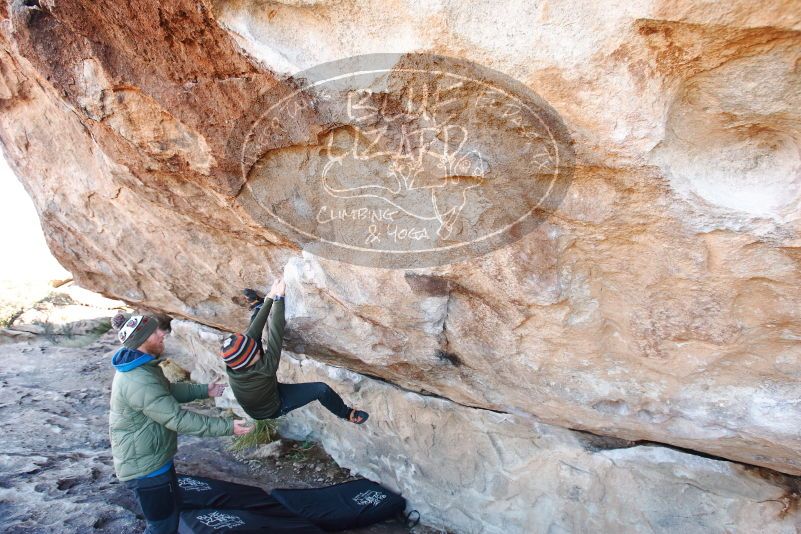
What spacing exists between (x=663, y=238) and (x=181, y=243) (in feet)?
9.70

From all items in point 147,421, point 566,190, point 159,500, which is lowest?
point 159,500

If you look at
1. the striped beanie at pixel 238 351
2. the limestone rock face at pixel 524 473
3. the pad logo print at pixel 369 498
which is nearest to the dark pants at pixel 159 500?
the striped beanie at pixel 238 351

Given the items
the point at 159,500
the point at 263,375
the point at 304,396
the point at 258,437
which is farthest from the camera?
the point at 258,437

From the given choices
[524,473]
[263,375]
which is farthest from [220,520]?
[524,473]

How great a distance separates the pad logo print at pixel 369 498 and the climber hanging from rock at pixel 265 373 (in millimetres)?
610

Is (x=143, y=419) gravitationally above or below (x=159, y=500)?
above

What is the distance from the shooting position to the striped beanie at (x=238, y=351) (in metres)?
2.94

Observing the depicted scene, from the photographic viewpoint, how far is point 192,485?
3518 millimetres

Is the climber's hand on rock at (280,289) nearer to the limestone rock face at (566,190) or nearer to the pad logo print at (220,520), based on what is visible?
the limestone rock face at (566,190)

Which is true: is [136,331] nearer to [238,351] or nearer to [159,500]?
[238,351]

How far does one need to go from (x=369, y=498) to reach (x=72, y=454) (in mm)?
2224

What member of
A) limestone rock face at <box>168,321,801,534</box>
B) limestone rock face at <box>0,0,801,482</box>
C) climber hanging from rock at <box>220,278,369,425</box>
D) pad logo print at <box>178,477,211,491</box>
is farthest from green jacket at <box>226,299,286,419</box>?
limestone rock face at <box>168,321,801,534</box>

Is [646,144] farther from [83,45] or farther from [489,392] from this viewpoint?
[83,45]

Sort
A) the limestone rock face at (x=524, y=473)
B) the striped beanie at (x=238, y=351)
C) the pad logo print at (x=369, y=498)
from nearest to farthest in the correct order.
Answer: the limestone rock face at (x=524, y=473), the striped beanie at (x=238, y=351), the pad logo print at (x=369, y=498)
